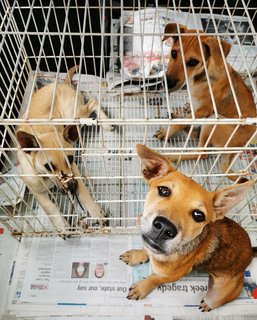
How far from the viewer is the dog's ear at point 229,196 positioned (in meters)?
1.08

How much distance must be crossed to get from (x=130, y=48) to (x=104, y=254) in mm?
1459

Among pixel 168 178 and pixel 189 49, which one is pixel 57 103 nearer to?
pixel 189 49

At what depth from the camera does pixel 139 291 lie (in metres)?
1.56

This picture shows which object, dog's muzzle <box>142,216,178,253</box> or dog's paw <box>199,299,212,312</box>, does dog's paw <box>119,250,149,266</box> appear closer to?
dog's paw <box>199,299,212,312</box>

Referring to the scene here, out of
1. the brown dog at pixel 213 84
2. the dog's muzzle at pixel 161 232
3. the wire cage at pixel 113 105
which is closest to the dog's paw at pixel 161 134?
the wire cage at pixel 113 105

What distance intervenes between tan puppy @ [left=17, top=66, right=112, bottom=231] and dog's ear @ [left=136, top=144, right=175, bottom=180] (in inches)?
13.3

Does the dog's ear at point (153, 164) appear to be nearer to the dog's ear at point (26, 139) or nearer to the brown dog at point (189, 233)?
the brown dog at point (189, 233)

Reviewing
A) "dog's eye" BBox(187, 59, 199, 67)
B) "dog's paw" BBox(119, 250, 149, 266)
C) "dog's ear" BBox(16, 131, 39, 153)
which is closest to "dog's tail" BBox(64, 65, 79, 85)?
"dog's eye" BBox(187, 59, 199, 67)

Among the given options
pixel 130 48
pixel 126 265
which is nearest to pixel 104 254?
pixel 126 265

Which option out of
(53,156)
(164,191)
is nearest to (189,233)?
(164,191)

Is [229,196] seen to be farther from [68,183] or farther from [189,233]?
[68,183]

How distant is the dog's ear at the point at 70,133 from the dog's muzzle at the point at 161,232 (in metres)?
0.64

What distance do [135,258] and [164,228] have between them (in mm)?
694

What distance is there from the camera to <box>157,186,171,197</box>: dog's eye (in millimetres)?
1137
